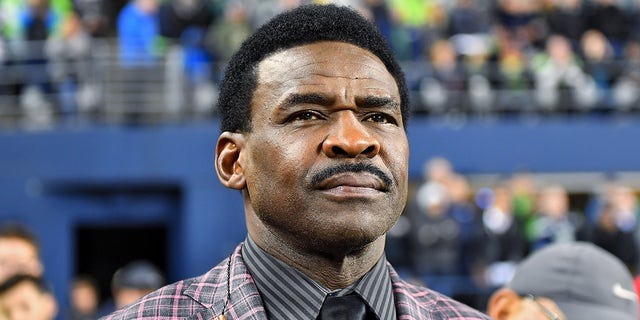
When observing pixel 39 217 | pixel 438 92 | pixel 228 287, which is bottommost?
pixel 39 217

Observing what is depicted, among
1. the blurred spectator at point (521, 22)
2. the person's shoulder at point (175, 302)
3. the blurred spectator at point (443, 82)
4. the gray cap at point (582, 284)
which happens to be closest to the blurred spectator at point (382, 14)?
the blurred spectator at point (443, 82)

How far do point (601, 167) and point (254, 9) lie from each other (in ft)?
14.6

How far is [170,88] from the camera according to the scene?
12008 mm

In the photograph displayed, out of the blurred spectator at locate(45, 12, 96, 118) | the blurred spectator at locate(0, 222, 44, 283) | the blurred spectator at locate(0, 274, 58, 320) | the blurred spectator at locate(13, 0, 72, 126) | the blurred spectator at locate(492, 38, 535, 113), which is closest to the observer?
the blurred spectator at locate(0, 274, 58, 320)

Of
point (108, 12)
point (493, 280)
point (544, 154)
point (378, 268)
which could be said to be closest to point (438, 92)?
point (544, 154)

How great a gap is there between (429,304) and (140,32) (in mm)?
10221

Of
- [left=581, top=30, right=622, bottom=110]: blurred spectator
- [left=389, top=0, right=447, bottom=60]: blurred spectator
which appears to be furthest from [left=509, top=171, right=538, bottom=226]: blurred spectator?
[left=389, top=0, right=447, bottom=60]: blurred spectator

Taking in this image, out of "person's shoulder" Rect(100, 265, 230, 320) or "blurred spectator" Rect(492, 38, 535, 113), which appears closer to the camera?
"person's shoulder" Rect(100, 265, 230, 320)

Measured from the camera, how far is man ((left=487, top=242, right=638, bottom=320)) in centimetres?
305

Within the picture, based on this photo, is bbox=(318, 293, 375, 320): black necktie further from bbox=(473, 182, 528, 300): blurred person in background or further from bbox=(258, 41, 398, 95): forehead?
bbox=(473, 182, 528, 300): blurred person in background

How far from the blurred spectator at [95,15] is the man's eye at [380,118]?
10.6 meters

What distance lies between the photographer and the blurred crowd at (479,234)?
9992 millimetres

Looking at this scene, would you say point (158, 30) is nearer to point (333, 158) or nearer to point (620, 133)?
point (620, 133)

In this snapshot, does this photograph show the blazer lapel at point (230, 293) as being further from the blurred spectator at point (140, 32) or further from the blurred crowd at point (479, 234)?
the blurred spectator at point (140, 32)
